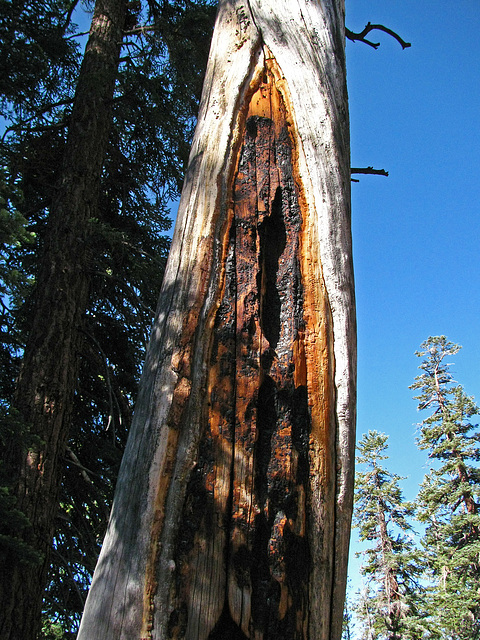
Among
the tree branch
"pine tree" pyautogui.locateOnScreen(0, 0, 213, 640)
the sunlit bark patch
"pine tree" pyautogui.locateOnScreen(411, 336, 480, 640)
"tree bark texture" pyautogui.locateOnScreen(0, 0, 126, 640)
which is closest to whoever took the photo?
the sunlit bark patch

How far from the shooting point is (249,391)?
150cm

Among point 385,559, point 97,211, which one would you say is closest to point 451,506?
point 385,559

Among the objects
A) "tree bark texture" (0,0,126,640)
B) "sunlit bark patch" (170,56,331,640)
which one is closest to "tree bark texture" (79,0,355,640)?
"sunlit bark patch" (170,56,331,640)

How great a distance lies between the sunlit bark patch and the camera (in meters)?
1.33

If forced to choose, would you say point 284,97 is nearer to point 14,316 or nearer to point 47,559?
point 47,559

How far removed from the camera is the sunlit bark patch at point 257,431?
133 centimetres

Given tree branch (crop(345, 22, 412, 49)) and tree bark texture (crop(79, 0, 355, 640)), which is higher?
tree branch (crop(345, 22, 412, 49))

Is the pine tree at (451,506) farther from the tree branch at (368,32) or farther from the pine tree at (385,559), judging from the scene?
the tree branch at (368,32)

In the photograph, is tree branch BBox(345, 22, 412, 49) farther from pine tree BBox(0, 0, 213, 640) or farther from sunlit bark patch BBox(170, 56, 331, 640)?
pine tree BBox(0, 0, 213, 640)

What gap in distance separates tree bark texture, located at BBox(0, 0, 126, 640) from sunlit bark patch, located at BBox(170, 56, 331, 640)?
2.76 metres

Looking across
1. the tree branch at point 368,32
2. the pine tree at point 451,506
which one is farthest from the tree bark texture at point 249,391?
the pine tree at point 451,506

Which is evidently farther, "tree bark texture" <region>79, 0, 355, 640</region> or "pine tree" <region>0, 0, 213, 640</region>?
"pine tree" <region>0, 0, 213, 640</region>

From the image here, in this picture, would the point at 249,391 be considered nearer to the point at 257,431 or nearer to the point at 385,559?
the point at 257,431

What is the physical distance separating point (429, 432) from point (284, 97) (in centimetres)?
2278
